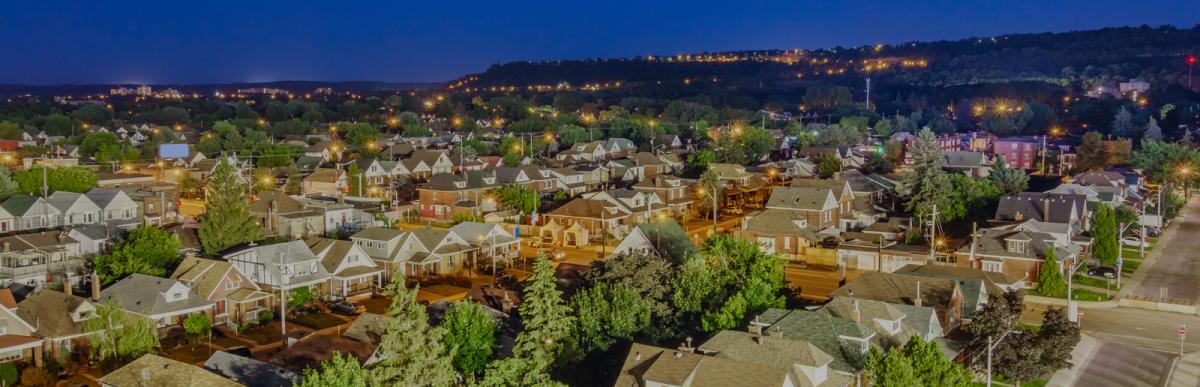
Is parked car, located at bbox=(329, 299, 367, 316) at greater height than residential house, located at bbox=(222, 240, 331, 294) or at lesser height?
lesser

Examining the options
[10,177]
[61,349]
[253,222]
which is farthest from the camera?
[10,177]

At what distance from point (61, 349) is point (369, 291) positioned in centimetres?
1248

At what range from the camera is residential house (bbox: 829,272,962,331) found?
31.5m

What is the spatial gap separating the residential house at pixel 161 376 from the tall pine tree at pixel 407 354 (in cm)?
417

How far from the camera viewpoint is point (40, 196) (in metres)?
52.3

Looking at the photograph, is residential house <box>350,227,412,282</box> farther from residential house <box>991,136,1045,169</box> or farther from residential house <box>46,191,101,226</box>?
residential house <box>991,136,1045,169</box>

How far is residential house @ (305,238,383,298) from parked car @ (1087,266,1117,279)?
31.8 meters

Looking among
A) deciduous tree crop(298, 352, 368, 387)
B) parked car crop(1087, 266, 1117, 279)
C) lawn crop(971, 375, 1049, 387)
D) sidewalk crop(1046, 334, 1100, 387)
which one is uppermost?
deciduous tree crop(298, 352, 368, 387)

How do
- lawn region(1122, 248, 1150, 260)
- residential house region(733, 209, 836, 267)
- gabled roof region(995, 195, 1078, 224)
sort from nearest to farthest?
residential house region(733, 209, 836, 267) < lawn region(1122, 248, 1150, 260) < gabled roof region(995, 195, 1078, 224)

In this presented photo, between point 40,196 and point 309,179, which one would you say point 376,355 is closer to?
point 40,196

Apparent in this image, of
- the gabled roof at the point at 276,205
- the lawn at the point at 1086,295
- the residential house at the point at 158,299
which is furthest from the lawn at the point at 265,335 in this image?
the lawn at the point at 1086,295

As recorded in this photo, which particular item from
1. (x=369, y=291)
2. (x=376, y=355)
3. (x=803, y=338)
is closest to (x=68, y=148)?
(x=369, y=291)

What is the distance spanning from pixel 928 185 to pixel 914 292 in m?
23.2

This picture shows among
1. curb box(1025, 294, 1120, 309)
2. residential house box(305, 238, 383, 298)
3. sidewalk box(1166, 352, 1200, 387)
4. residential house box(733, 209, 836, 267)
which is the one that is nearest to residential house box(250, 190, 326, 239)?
residential house box(305, 238, 383, 298)
